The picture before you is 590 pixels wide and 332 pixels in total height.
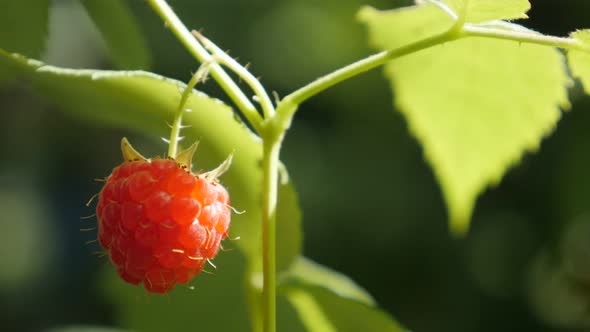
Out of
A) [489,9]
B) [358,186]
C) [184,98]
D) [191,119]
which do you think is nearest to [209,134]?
[191,119]

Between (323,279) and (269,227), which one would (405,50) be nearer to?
(269,227)

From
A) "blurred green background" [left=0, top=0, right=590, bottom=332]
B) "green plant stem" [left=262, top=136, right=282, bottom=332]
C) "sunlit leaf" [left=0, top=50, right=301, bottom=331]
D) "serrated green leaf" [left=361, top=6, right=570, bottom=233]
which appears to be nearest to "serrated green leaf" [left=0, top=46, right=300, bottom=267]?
"sunlit leaf" [left=0, top=50, right=301, bottom=331]

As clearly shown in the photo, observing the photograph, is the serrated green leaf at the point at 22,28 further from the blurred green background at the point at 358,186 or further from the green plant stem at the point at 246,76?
the blurred green background at the point at 358,186

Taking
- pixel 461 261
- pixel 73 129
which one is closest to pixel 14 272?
pixel 73 129

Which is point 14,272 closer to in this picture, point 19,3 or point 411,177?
point 411,177

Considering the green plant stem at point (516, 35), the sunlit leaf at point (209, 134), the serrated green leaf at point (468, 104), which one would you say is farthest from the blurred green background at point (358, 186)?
the green plant stem at point (516, 35)

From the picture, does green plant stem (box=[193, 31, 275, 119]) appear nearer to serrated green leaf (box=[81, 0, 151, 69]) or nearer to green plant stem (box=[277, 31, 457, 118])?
green plant stem (box=[277, 31, 457, 118])
